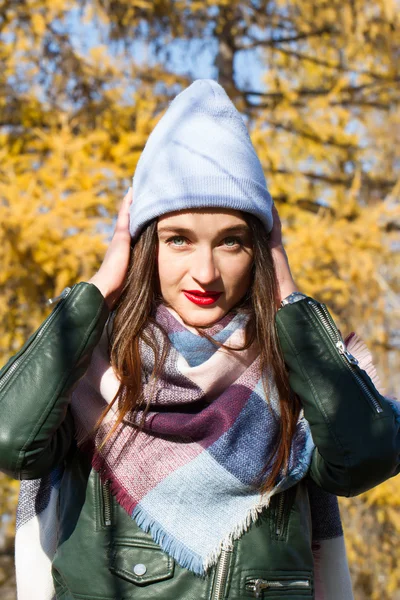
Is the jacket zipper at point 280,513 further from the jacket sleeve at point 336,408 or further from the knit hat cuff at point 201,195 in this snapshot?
the knit hat cuff at point 201,195

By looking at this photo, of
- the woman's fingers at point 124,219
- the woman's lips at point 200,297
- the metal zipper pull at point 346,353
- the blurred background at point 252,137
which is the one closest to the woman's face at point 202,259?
the woman's lips at point 200,297

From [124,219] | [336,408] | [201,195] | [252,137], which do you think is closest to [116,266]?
[124,219]

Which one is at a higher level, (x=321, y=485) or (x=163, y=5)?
(x=163, y=5)

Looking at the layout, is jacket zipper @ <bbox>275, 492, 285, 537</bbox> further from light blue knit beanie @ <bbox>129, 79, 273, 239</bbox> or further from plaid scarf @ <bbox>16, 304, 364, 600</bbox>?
light blue knit beanie @ <bbox>129, 79, 273, 239</bbox>

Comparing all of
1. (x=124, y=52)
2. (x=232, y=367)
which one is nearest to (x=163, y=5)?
(x=124, y=52)

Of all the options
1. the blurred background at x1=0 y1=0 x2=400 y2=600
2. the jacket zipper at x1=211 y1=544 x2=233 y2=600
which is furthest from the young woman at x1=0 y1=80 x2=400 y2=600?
the blurred background at x1=0 y1=0 x2=400 y2=600

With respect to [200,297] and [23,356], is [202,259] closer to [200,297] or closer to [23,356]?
[200,297]

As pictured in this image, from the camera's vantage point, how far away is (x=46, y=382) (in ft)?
5.79

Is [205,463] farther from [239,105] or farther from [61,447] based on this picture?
[239,105]

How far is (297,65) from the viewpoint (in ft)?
24.0

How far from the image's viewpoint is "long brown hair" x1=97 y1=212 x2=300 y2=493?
6.15ft

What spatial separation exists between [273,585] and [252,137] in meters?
4.92

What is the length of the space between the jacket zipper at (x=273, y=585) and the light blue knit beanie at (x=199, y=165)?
2.78 ft

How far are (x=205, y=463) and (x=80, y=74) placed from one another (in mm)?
4861
